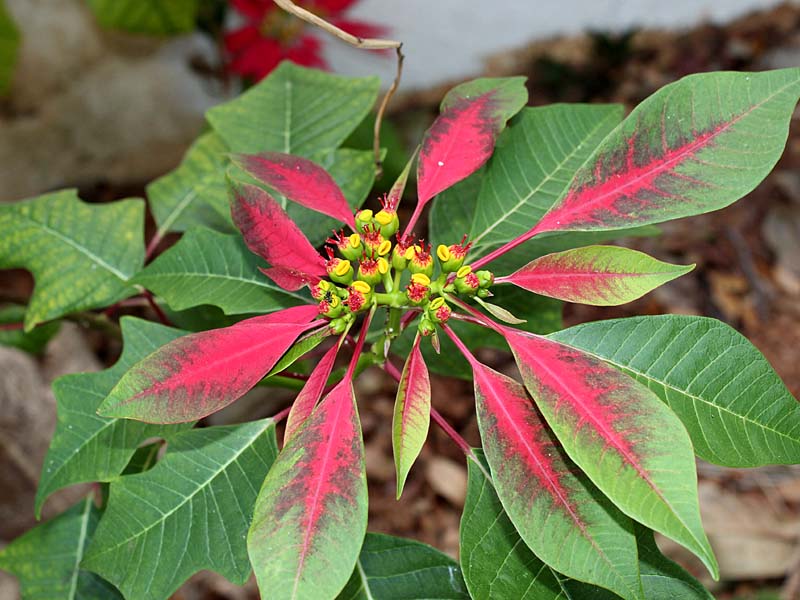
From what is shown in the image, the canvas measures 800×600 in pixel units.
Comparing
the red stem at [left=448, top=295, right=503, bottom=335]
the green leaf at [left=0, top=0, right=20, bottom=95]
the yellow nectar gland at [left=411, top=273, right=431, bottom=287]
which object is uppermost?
the yellow nectar gland at [left=411, top=273, right=431, bottom=287]

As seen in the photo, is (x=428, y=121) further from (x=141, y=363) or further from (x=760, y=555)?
(x=141, y=363)

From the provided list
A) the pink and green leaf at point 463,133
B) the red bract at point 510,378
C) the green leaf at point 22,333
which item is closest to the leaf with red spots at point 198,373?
the red bract at point 510,378

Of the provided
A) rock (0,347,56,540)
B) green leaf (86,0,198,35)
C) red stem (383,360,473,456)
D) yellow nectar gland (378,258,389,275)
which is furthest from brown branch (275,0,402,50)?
green leaf (86,0,198,35)

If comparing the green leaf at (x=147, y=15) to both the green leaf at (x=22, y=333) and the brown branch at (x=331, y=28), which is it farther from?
the brown branch at (x=331, y=28)

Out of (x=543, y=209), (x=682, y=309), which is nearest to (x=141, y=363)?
(x=543, y=209)

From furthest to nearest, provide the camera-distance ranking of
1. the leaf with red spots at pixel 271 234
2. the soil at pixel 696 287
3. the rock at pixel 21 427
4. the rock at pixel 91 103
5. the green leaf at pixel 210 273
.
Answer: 1. the rock at pixel 91 103
2. the soil at pixel 696 287
3. the rock at pixel 21 427
4. the green leaf at pixel 210 273
5. the leaf with red spots at pixel 271 234

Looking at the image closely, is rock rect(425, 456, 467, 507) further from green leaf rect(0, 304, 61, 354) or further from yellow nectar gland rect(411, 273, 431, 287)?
yellow nectar gland rect(411, 273, 431, 287)
